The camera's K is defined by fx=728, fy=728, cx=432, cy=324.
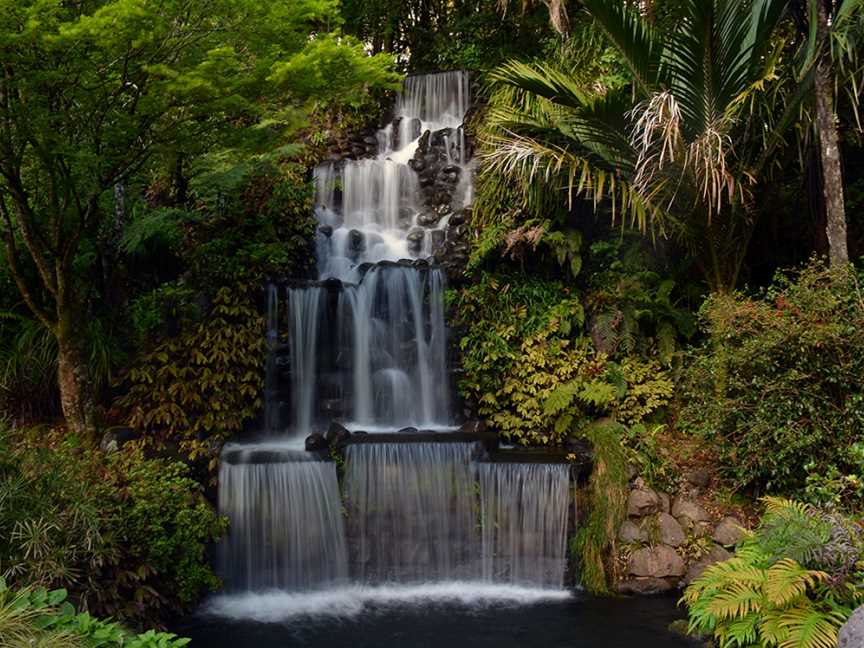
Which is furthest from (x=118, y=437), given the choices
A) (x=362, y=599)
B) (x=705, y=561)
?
(x=705, y=561)

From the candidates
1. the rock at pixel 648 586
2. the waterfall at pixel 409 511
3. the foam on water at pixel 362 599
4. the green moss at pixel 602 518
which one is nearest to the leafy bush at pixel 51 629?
the foam on water at pixel 362 599

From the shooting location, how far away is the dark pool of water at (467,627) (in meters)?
6.86

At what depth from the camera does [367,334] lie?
10516 millimetres

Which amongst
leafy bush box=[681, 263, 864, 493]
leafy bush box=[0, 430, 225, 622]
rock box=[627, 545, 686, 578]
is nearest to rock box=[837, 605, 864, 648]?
leafy bush box=[681, 263, 864, 493]

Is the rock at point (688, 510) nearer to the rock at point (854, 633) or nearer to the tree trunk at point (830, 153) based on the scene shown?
the tree trunk at point (830, 153)

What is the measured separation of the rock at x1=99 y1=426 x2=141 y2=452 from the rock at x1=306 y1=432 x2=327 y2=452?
2.13 meters

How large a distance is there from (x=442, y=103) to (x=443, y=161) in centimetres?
214

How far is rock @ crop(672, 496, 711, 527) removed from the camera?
317 inches

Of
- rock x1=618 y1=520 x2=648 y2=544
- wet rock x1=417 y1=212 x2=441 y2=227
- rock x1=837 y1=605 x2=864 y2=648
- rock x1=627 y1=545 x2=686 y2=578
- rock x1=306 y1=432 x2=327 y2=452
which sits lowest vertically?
rock x1=627 y1=545 x2=686 y2=578

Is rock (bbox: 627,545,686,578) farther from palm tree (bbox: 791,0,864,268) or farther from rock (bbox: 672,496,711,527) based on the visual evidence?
palm tree (bbox: 791,0,864,268)

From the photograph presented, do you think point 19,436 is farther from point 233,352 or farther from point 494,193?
point 494,193

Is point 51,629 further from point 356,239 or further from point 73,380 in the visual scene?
point 356,239

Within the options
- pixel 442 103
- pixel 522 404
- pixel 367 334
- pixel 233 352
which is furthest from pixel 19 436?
pixel 442 103

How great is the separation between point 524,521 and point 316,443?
262 centimetres
